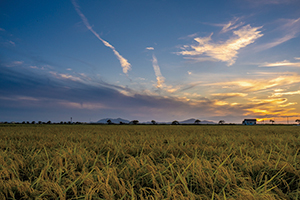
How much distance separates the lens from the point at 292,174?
7.73 ft

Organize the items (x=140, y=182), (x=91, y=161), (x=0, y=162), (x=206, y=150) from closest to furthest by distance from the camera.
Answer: (x=140, y=182)
(x=0, y=162)
(x=91, y=161)
(x=206, y=150)

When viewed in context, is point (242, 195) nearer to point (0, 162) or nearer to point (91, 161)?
point (91, 161)

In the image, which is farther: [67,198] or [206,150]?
[206,150]

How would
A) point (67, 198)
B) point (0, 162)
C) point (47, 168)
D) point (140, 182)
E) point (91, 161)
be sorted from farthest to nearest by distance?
point (91, 161), point (0, 162), point (47, 168), point (140, 182), point (67, 198)

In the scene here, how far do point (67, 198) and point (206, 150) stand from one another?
9.52ft

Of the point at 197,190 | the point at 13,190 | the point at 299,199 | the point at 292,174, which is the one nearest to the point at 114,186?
the point at 197,190

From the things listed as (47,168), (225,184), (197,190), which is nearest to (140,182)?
(197,190)

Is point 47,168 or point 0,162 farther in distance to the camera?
point 0,162

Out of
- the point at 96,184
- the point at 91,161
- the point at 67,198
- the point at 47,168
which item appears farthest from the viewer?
the point at 91,161

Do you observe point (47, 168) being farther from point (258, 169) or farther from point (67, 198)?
point (258, 169)

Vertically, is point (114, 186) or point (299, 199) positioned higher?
point (114, 186)

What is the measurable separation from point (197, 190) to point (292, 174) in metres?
1.58

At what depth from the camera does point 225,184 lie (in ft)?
6.30

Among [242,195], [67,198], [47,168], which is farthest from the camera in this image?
[47,168]
